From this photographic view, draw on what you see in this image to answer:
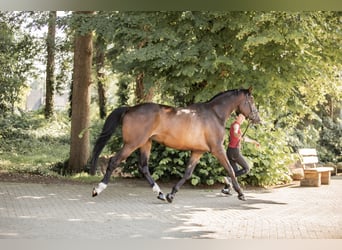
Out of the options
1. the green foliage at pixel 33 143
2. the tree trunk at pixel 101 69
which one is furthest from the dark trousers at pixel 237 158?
the green foliage at pixel 33 143

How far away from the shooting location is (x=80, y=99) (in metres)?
8.74

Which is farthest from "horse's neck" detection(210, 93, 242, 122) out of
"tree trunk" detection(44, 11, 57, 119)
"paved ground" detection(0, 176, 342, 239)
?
"tree trunk" detection(44, 11, 57, 119)

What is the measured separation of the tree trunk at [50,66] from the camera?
29.3 feet

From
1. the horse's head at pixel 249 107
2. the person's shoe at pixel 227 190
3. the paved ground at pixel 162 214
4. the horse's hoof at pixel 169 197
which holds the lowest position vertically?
the paved ground at pixel 162 214

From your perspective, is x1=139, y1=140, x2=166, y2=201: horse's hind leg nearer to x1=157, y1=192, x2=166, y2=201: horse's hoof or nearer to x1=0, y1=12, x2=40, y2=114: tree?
x1=157, y1=192, x2=166, y2=201: horse's hoof

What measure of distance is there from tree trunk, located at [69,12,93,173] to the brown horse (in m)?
2.60

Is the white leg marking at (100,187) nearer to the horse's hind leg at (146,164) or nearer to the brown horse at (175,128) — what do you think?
the brown horse at (175,128)

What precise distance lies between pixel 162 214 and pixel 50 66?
18.4 feet

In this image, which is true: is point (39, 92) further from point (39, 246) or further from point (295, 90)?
point (39, 246)

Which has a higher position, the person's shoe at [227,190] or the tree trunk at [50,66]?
the tree trunk at [50,66]

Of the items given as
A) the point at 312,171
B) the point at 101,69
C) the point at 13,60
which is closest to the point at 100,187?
the point at 312,171

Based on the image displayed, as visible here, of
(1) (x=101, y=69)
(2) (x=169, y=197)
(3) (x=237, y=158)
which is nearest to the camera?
(2) (x=169, y=197)

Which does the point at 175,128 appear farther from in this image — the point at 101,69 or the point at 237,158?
the point at 101,69
